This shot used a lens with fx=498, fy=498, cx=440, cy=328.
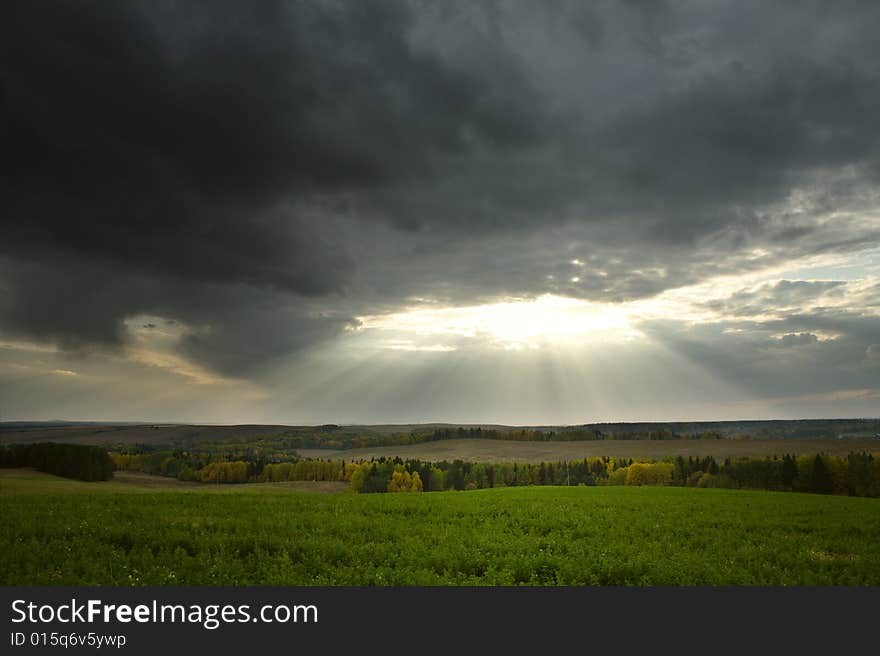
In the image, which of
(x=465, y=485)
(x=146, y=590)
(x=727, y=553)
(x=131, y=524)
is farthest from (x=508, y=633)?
(x=465, y=485)

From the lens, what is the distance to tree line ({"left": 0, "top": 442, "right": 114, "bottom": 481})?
96.9 metres

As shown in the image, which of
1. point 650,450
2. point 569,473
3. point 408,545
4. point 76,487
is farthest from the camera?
point 650,450

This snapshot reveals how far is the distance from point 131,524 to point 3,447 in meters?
120

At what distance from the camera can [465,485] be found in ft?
433

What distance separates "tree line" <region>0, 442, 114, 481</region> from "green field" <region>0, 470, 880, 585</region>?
297 ft

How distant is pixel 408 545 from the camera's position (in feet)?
51.2

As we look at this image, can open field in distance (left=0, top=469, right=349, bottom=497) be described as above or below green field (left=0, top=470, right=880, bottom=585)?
below

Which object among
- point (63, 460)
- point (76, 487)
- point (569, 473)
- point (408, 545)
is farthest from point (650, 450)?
point (408, 545)

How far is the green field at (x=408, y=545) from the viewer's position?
41.1 feet

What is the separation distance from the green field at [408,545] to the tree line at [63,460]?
90559 millimetres

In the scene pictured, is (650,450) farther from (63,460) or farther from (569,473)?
(63,460)

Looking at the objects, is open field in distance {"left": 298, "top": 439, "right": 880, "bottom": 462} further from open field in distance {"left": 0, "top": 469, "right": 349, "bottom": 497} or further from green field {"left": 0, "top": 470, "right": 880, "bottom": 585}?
green field {"left": 0, "top": 470, "right": 880, "bottom": 585}

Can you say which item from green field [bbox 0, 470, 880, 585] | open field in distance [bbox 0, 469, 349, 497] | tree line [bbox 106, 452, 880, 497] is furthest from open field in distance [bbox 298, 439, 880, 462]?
green field [bbox 0, 470, 880, 585]

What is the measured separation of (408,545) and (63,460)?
111338mm
